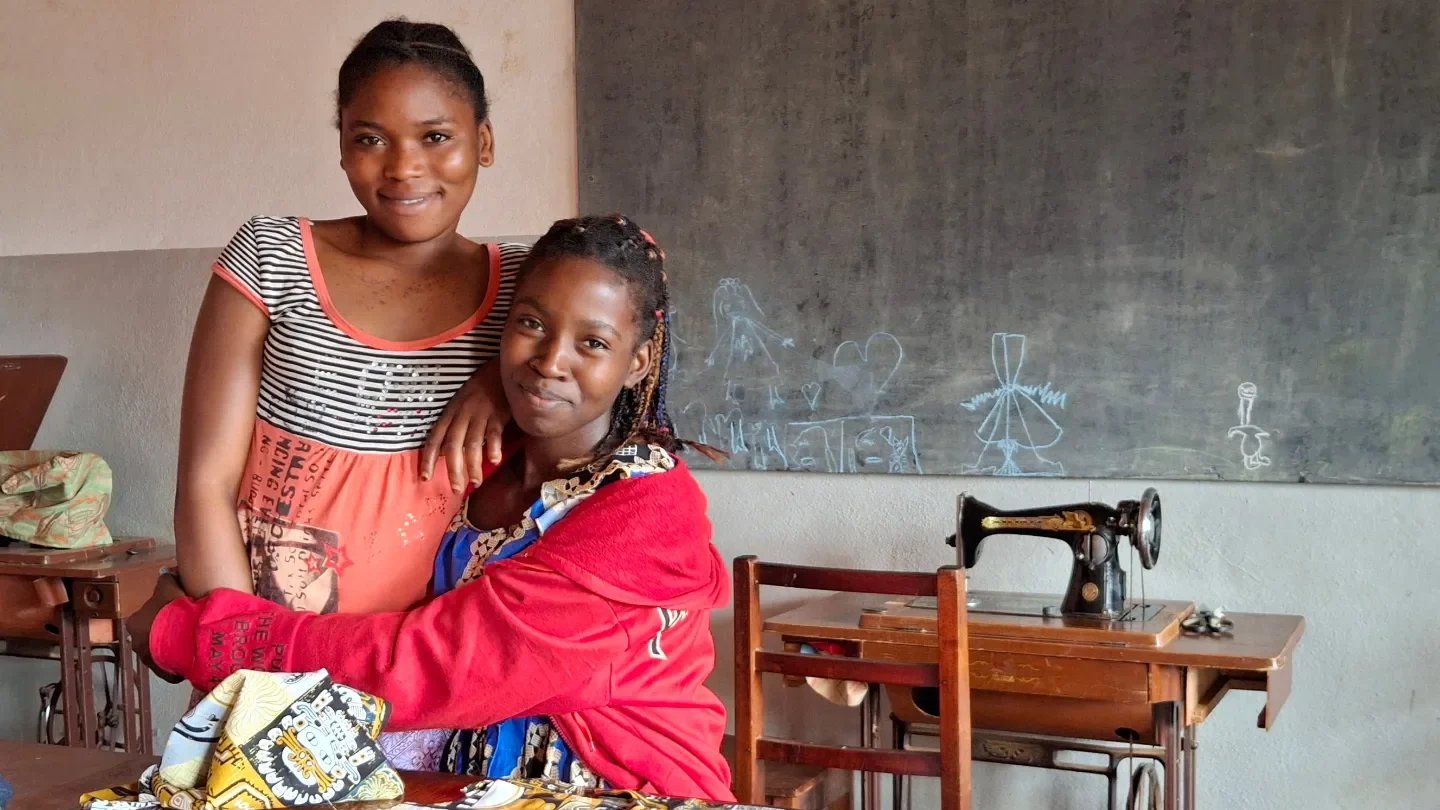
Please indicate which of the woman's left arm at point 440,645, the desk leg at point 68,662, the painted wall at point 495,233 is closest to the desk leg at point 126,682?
the desk leg at point 68,662

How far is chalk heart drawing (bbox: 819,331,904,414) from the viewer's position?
3.35 metres

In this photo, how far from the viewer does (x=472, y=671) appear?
1.20 meters

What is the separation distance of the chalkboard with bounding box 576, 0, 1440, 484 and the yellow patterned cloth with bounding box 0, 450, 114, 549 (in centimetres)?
169

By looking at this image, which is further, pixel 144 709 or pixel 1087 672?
pixel 144 709

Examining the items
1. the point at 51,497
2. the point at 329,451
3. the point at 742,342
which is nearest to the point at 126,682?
the point at 51,497

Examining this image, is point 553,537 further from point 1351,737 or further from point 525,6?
point 525,6

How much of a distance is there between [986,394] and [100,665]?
3062 mm

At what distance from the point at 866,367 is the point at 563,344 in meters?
2.14

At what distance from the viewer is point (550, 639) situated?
1205 mm

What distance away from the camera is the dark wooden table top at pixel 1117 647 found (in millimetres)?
2512

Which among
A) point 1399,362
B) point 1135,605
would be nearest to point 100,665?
point 1135,605

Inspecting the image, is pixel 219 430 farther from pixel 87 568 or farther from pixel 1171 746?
pixel 87 568

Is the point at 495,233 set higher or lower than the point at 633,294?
higher

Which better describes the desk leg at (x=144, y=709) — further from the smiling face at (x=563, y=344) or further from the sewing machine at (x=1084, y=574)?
the smiling face at (x=563, y=344)
